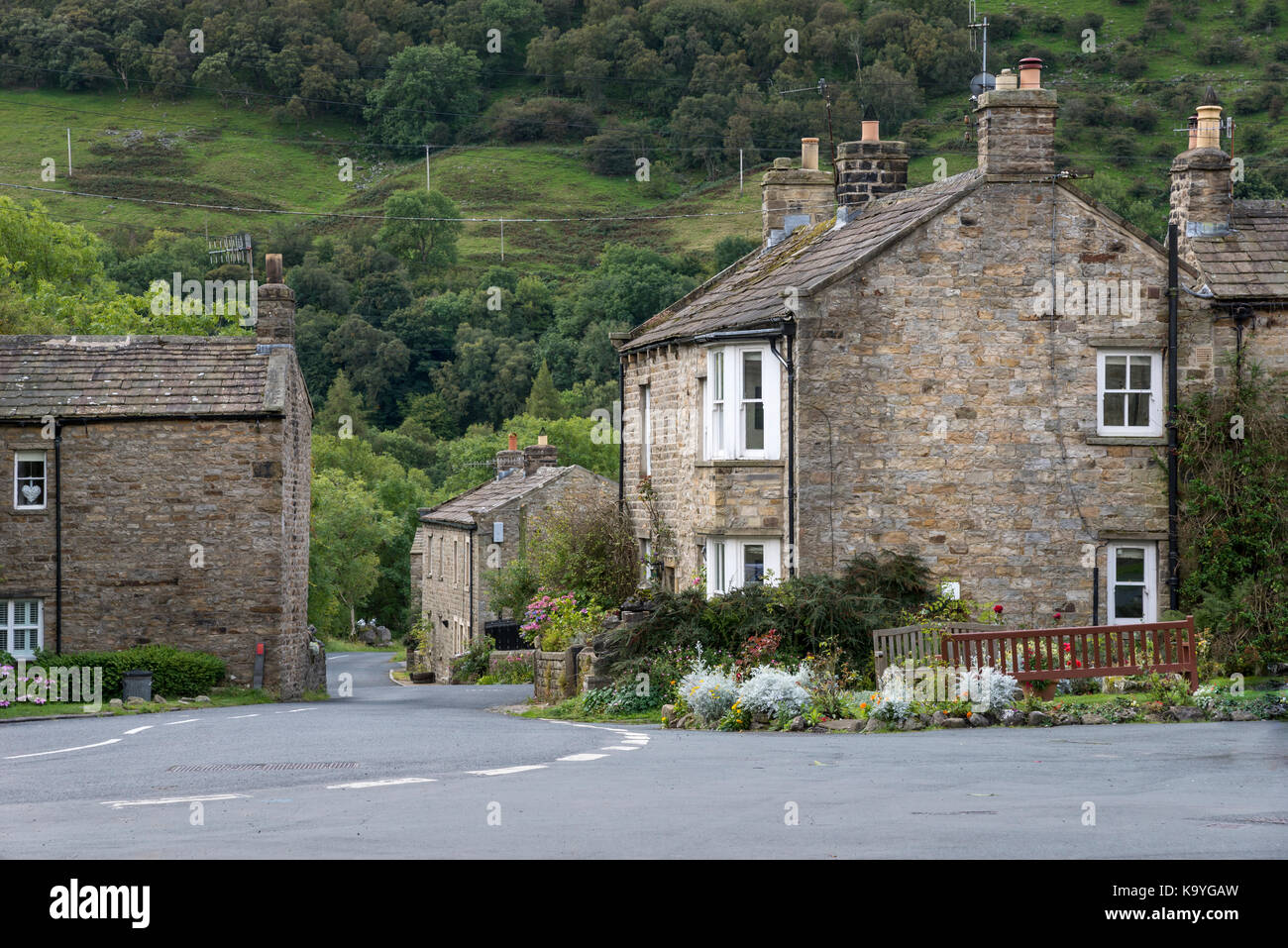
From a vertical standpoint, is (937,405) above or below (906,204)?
below

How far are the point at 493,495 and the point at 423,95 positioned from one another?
426 ft

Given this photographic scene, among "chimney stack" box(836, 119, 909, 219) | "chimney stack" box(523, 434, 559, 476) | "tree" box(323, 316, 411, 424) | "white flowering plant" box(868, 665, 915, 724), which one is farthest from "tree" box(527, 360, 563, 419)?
"white flowering plant" box(868, 665, 915, 724)

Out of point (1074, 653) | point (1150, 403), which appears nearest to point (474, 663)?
point (1150, 403)

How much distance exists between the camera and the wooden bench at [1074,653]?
63.7 ft

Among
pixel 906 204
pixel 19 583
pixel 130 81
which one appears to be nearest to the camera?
pixel 906 204

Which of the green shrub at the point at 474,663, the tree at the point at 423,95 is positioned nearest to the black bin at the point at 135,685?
the green shrub at the point at 474,663

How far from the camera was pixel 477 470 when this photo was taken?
82.4m

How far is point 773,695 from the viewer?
18984mm

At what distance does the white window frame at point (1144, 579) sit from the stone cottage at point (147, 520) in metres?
16.8

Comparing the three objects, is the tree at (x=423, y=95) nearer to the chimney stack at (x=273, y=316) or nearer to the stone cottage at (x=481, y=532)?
the stone cottage at (x=481, y=532)

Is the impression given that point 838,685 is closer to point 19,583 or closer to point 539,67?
point 19,583

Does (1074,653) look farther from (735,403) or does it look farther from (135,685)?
(135,685)
